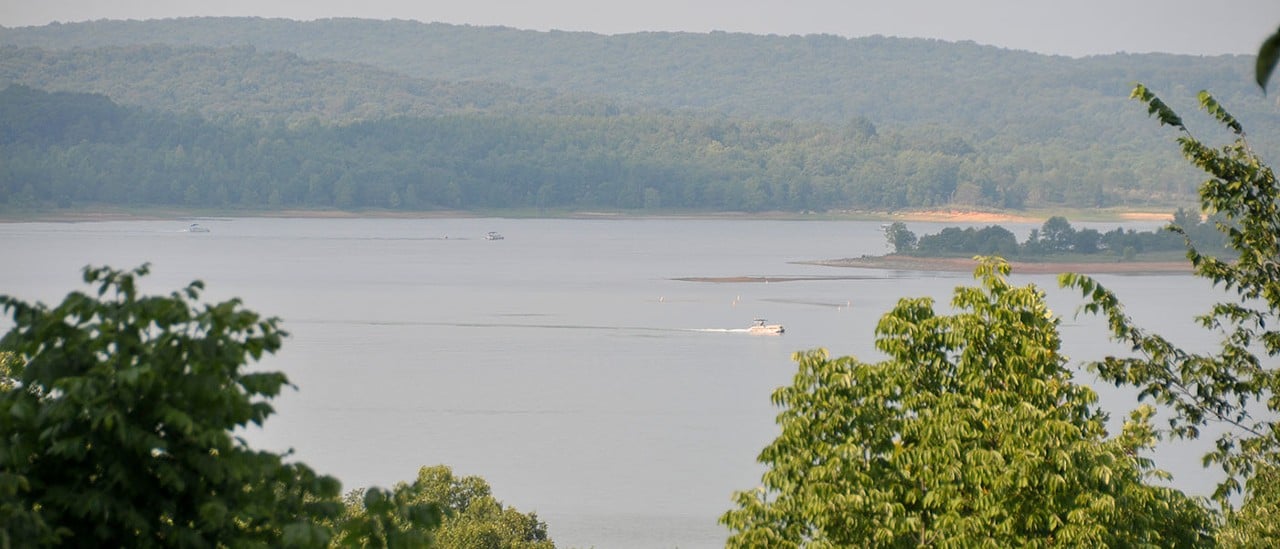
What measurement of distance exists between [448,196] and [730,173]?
29149 mm

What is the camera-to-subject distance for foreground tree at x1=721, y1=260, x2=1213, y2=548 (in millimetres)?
8688

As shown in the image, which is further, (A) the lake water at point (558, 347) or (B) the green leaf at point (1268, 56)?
(A) the lake water at point (558, 347)

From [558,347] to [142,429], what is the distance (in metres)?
50.4

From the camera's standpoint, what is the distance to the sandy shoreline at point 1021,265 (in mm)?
98000

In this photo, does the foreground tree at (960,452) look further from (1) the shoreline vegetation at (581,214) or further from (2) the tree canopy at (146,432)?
(1) the shoreline vegetation at (581,214)

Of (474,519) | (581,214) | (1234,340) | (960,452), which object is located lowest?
(581,214)

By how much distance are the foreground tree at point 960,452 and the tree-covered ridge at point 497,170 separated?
159m

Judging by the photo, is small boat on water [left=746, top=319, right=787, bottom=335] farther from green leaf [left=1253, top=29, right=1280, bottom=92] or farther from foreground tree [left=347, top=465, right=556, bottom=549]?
green leaf [left=1253, top=29, right=1280, bottom=92]

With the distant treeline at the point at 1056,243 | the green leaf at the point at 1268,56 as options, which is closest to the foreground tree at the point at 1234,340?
the green leaf at the point at 1268,56

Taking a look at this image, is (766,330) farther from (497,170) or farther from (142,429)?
(497,170)

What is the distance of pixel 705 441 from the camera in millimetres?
36156

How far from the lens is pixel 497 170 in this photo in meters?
180

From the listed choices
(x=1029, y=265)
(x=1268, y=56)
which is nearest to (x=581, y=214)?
(x=1029, y=265)

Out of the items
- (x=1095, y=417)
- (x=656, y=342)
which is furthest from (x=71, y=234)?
(x=1095, y=417)
